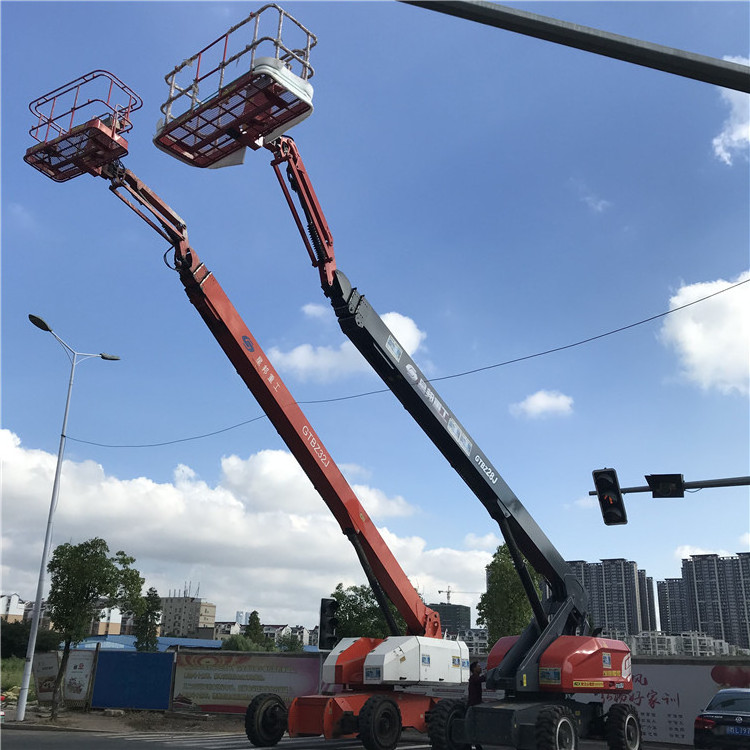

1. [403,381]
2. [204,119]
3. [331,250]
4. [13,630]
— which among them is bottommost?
[13,630]

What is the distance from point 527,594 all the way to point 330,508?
4332 mm

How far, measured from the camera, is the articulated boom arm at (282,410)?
538 inches

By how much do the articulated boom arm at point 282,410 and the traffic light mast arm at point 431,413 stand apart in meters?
1.93

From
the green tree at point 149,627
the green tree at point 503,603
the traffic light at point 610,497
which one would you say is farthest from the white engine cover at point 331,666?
the green tree at point 149,627

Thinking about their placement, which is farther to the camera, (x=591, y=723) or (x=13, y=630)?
(x=13, y=630)

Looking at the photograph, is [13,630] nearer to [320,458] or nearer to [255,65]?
[320,458]

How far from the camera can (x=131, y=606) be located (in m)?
22.3

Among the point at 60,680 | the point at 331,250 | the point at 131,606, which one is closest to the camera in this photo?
the point at 331,250

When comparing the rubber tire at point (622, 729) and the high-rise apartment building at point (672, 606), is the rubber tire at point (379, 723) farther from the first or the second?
the high-rise apartment building at point (672, 606)

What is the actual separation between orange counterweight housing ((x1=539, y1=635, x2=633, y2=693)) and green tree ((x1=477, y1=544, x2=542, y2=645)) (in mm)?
19274

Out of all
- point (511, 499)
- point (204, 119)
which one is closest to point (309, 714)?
point (511, 499)

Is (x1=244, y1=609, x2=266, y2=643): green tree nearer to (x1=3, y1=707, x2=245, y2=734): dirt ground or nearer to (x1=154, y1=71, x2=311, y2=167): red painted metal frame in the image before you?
(x1=3, y1=707, x2=245, y2=734): dirt ground

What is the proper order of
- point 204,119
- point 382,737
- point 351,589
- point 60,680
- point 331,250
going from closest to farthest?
point 204,119 < point 382,737 < point 331,250 < point 60,680 < point 351,589

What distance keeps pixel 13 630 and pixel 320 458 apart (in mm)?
70410
